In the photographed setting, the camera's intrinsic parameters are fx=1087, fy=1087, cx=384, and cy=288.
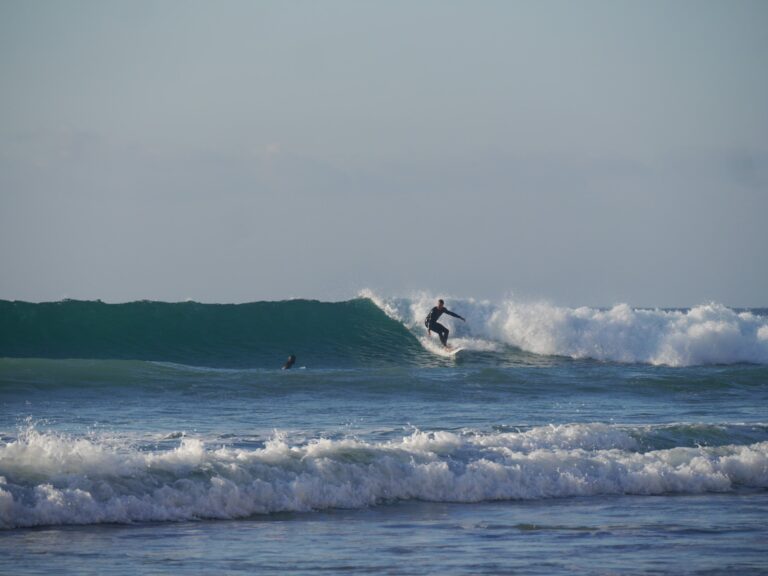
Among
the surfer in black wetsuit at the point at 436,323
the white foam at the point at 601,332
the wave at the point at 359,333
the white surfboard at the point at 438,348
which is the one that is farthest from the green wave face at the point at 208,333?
the white foam at the point at 601,332

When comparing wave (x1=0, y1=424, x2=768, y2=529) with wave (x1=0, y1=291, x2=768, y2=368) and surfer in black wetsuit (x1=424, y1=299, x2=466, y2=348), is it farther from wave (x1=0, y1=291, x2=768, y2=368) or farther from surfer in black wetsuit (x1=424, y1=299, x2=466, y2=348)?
wave (x1=0, y1=291, x2=768, y2=368)

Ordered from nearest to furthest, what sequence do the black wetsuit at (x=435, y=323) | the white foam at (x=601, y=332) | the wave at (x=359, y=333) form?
the wave at (x=359, y=333), the black wetsuit at (x=435, y=323), the white foam at (x=601, y=332)

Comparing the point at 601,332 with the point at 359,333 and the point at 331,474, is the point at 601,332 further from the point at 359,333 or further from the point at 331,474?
the point at 331,474

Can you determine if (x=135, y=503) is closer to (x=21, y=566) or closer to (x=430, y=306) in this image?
(x=21, y=566)

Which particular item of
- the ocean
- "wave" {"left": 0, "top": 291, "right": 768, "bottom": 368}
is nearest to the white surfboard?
"wave" {"left": 0, "top": 291, "right": 768, "bottom": 368}

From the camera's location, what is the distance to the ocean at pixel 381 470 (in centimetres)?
762

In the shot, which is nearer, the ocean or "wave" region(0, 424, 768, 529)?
the ocean

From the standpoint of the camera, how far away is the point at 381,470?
33.9 ft

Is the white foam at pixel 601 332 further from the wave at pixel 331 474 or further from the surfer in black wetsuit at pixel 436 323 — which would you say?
the wave at pixel 331 474

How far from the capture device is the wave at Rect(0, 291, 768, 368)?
24.8 metres

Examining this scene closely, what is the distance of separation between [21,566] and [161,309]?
66.8 feet

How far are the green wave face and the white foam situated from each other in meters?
1.68

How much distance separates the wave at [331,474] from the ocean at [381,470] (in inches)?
0.8

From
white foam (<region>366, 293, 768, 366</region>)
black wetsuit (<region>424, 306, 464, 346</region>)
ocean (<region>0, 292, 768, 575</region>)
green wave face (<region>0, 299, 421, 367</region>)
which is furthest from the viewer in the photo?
white foam (<region>366, 293, 768, 366</region>)
